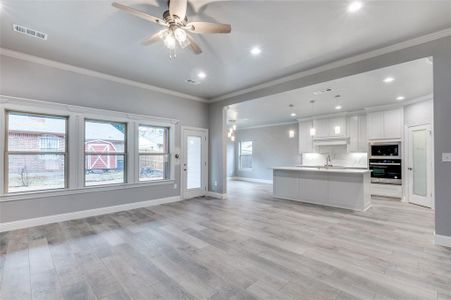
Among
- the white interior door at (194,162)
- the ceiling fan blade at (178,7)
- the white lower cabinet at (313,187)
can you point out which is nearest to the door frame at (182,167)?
the white interior door at (194,162)

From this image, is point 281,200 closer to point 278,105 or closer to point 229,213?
point 229,213

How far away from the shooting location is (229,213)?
486 cm

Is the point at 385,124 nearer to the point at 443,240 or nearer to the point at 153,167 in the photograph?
the point at 443,240

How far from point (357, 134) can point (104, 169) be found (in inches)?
315

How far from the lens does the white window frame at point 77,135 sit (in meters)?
3.73

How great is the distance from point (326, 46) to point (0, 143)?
5.77m

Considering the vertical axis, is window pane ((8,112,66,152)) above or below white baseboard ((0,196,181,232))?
above

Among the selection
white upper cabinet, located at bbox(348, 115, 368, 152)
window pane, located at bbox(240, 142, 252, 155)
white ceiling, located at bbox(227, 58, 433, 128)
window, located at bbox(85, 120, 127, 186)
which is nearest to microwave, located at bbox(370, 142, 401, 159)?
white upper cabinet, located at bbox(348, 115, 368, 152)

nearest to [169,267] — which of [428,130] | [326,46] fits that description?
[326,46]

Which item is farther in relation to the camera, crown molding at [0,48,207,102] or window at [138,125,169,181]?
window at [138,125,169,181]

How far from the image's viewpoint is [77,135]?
173 inches

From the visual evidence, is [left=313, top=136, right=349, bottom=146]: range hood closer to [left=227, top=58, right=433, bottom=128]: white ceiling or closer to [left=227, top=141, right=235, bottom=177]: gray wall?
[left=227, top=58, right=433, bottom=128]: white ceiling

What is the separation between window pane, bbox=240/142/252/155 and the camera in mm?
11672

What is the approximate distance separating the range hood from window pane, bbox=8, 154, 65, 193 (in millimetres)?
8156
